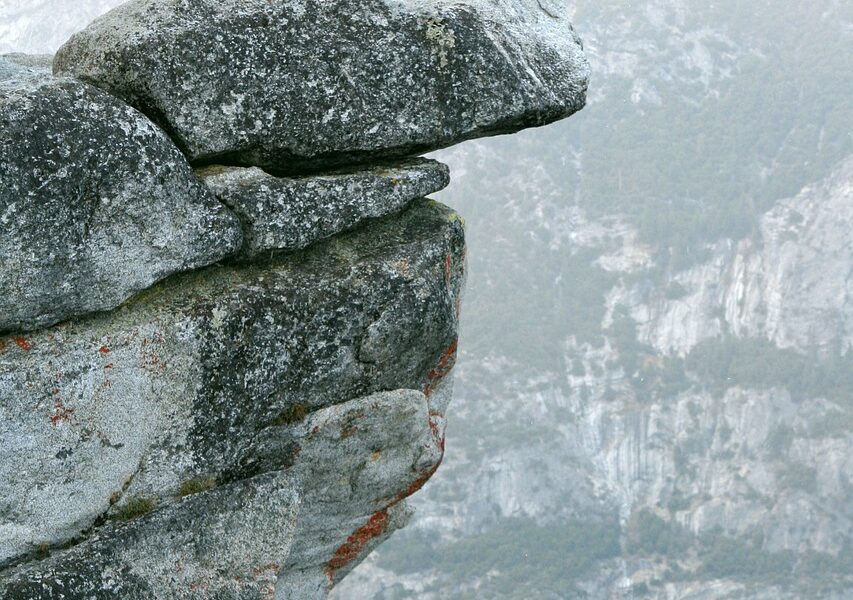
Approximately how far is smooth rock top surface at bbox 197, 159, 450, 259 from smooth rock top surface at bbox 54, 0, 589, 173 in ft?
0.74

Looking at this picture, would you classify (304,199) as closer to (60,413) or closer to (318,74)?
(318,74)

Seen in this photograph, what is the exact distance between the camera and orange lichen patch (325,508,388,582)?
1061cm

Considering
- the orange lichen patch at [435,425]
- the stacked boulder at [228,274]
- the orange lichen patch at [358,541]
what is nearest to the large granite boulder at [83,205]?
the stacked boulder at [228,274]

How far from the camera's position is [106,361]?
8.09 metres

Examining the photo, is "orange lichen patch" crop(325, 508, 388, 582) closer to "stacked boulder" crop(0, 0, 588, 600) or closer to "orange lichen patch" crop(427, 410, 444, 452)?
"stacked boulder" crop(0, 0, 588, 600)

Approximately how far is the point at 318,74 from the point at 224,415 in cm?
273

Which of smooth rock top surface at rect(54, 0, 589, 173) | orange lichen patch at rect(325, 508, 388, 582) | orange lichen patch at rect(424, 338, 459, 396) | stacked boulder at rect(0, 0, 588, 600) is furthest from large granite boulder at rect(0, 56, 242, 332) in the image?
orange lichen patch at rect(325, 508, 388, 582)

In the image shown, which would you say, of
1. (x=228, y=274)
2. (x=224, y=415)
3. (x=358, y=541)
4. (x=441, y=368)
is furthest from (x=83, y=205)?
(x=358, y=541)

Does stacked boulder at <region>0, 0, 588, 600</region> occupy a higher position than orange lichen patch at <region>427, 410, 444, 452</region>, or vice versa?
stacked boulder at <region>0, 0, 588, 600</region>

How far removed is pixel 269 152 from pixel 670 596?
534 feet

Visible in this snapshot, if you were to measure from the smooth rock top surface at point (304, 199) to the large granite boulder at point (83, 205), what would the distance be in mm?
273

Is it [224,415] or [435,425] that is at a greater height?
[224,415]

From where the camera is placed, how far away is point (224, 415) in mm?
8664

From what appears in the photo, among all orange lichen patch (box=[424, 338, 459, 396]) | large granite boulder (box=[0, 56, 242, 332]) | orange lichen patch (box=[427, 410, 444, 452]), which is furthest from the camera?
orange lichen patch (box=[427, 410, 444, 452])
